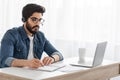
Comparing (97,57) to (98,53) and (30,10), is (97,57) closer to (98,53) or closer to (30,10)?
(98,53)

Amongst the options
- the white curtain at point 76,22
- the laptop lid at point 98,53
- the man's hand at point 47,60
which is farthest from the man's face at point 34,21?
the white curtain at point 76,22

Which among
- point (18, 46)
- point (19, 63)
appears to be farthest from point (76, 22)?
point (19, 63)

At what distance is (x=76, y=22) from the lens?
4086 mm

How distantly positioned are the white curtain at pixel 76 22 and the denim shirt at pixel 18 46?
104 centimetres

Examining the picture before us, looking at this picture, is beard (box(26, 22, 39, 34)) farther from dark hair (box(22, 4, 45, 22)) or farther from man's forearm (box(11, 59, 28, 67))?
man's forearm (box(11, 59, 28, 67))

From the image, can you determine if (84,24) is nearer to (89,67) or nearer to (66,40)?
(66,40)

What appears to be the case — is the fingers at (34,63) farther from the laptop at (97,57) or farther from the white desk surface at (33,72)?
the laptop at (97,57)

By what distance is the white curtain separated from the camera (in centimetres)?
378

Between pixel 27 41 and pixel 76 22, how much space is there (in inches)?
55.3

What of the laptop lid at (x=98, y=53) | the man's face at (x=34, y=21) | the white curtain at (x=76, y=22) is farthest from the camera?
the white curtain at (x=76, y=22)

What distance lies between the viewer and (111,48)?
3.82 metres

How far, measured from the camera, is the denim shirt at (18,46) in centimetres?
256

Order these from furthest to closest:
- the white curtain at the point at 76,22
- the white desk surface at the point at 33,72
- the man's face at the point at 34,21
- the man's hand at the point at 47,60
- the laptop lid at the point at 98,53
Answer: the white curtain at the point at 76,22
the man's face at the point at 34,21
the man's hand at the point at 47,60
the laptop lid at the point at 98,53
the white desk surface at the point at 33,72

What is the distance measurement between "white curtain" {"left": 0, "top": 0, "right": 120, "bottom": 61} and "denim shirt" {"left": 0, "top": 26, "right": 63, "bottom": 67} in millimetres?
1037
